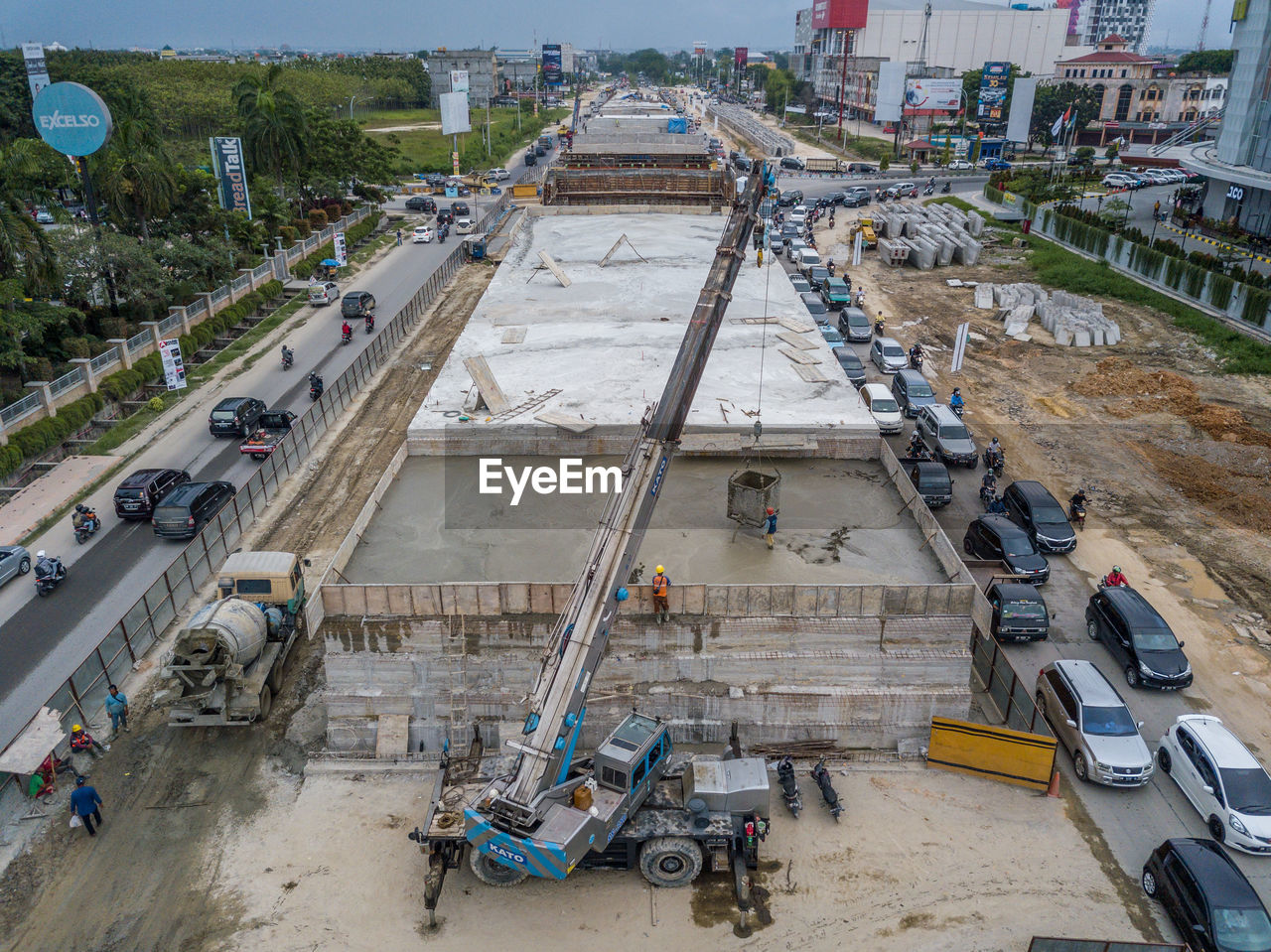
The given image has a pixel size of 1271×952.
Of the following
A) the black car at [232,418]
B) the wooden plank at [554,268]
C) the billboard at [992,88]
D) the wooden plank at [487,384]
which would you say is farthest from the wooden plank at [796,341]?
the billboard at [992,88]

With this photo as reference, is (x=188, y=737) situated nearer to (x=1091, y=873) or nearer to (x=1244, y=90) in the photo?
(x=1091, y=873)

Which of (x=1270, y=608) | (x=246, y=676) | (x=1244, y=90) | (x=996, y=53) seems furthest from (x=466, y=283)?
(x=996, y=53)

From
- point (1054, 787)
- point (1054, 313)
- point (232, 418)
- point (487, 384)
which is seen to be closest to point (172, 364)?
point (232, 418)

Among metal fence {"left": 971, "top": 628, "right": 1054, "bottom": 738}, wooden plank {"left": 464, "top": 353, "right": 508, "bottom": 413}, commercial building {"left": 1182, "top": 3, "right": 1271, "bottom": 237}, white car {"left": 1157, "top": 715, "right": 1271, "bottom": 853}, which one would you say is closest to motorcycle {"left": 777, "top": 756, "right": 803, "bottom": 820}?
metal fence {"left": 971, "top": 628, "right": 1054, "bottom": 738}

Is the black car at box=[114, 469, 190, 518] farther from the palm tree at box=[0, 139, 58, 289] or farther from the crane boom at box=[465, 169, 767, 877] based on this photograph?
the crane boom at box=[465, 169, 767, 877]

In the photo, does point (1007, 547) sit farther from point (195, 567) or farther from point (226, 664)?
point (195, 567)
